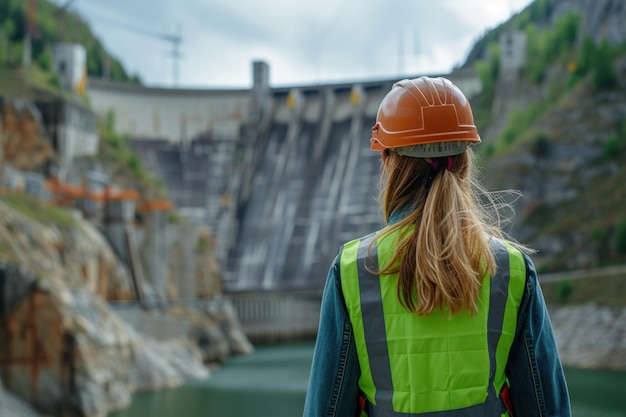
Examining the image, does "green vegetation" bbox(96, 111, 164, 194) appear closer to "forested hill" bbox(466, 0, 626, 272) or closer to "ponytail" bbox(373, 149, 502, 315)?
"forested hill" bbox(466, 0, 626, 272)

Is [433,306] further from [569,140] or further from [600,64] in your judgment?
[600,64]

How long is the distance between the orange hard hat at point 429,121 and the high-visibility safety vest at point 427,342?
0.94 ft

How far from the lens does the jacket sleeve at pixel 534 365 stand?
2.83 meters

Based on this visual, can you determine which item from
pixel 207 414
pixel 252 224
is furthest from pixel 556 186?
pixel 207 414

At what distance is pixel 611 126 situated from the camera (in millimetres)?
45594

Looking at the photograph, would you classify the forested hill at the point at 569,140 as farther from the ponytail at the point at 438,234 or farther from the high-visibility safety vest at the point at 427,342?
the high-visibility safety vest at the point at 427,342

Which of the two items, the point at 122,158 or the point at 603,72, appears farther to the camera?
the point at 122,158

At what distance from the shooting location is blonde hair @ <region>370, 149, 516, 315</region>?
271cm

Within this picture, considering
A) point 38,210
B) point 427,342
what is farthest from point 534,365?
point 38,210

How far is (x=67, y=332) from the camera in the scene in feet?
73.0

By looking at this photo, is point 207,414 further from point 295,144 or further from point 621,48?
point 295,144

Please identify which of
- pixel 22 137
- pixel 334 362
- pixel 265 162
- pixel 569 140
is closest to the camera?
pixel 334 362

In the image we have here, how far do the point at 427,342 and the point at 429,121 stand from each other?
63cm

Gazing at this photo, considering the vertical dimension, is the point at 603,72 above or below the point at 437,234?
above
